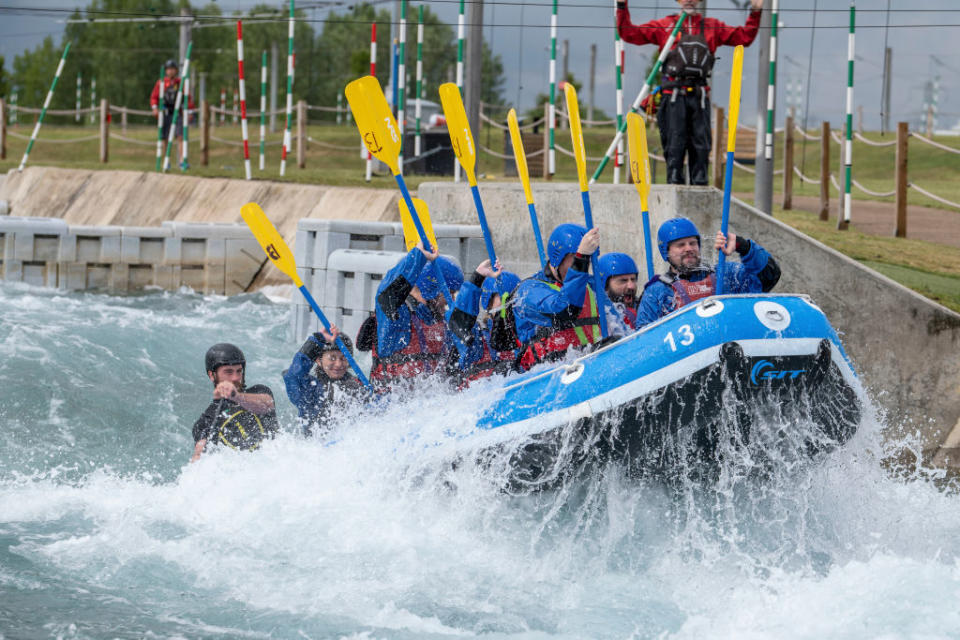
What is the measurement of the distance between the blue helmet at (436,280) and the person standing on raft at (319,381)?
52 cm

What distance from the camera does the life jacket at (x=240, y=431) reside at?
601 cm

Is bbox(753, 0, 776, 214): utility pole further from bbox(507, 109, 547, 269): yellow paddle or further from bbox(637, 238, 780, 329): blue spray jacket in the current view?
bbox(637, 238, 780, 329): blue spray jacket

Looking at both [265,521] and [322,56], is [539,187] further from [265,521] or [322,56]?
[322,56]

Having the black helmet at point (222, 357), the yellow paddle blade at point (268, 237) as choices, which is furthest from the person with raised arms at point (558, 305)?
the yellow paddle blade at point (268, 237)

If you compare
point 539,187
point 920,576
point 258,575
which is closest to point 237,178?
point 539,187

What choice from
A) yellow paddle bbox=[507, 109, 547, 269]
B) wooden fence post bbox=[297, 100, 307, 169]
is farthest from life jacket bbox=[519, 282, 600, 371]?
wooden fence post bbox=[297, 100, 307, 169]

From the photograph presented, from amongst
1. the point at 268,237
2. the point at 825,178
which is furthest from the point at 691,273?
the point at 825,178

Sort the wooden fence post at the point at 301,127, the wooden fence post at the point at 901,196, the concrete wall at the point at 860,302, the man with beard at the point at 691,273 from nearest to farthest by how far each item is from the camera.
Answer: the man with beard at the point at 691,273 → the concrete wall at the point at 860,302 → the wooden fence post at the point at 901,196 → the wooden fence post at the point at 301,127

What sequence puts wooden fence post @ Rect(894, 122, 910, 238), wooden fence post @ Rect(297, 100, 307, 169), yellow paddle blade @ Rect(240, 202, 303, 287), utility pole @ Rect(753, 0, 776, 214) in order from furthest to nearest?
1. wooden fence post @ Rect(297, 100, 307, 169)
2. wooden fence post @ Rect(894, 122, 910, 238)
3. utility pole @ Rect(753, 0, 776, 214)
4. yellow paddle blade @ Rect(240, 202, 303, 287)

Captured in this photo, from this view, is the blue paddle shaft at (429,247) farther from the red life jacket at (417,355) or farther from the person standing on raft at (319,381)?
the person standing on raft at (319,381)

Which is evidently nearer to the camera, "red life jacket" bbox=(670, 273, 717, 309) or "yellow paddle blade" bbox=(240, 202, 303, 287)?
"red life jacket" bbox=(670, 273, 717, 309)

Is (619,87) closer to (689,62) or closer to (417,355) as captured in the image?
(689,62)

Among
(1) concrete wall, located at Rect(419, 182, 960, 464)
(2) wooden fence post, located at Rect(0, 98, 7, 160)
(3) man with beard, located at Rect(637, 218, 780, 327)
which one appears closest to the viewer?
(3) man with beard, located at Rect(637, 218, 780, 327)

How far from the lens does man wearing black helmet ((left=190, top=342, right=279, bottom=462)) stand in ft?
19.7
